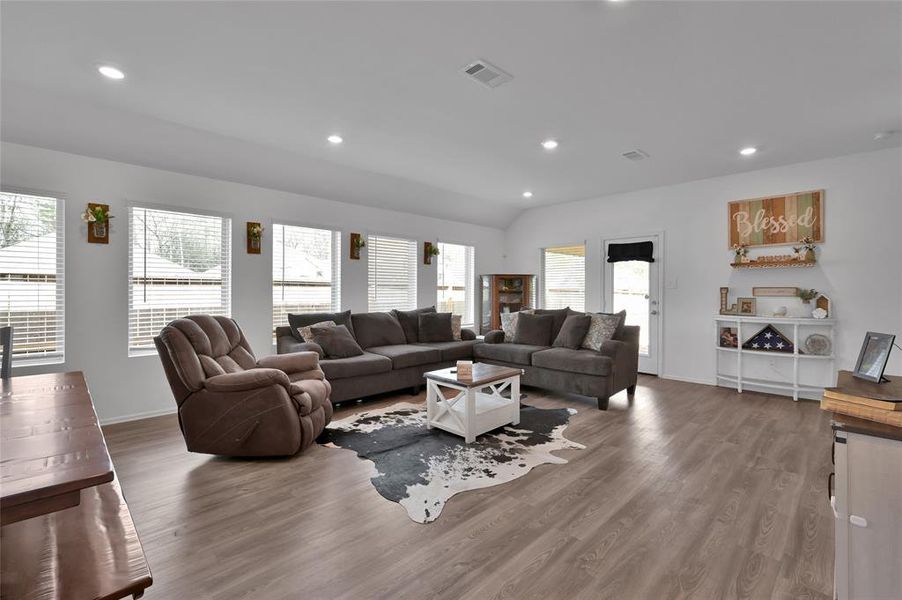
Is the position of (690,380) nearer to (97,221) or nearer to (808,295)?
(808,295)

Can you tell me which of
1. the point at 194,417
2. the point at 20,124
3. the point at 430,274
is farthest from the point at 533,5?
the point at 430,274

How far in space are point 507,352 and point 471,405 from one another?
1927mm

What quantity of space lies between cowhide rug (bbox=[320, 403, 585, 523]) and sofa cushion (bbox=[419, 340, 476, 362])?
1.20 m

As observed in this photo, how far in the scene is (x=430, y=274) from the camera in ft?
22.2

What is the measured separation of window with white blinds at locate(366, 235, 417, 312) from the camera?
607 cm

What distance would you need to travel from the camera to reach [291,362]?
3609 mm

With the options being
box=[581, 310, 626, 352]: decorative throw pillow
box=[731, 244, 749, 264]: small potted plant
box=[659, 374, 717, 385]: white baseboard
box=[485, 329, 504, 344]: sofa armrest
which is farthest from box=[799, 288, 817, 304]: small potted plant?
box=[485, 329, 504, 344]: sofa armrest

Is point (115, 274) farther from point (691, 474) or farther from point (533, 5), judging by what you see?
point (691, 474)

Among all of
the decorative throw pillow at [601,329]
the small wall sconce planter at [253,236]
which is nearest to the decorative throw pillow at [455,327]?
the decorative throw pillow at [601,329]

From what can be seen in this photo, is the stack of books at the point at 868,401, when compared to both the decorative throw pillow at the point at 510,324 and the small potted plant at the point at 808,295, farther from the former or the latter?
the decorative throw pillow at the point at 510,324

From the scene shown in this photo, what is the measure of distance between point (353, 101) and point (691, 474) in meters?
3.61

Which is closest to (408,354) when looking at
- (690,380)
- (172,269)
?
(172,269)

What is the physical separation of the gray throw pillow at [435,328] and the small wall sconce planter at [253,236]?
2.24m

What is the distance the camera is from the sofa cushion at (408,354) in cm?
484
